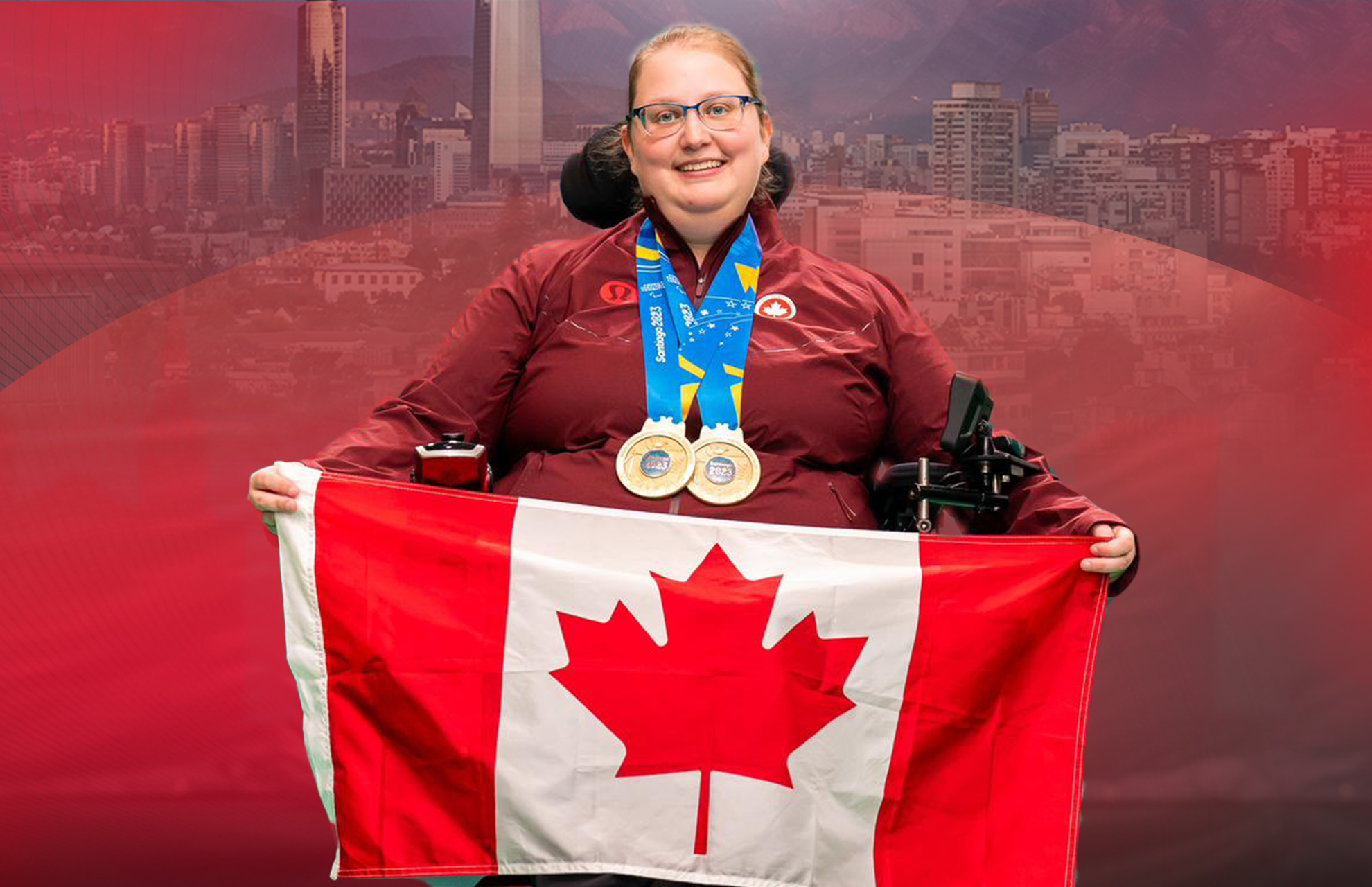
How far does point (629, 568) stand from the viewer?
2.04 meters

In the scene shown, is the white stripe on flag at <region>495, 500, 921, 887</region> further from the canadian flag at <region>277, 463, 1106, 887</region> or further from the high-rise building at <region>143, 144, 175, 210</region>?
the high-rise building at <region>143, 144, 175, 210</region>

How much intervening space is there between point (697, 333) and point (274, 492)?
666mm

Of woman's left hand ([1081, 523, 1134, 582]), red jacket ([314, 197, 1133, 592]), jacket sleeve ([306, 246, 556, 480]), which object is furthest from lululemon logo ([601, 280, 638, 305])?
woman's left hand ([1081, 523, 1134, 582])

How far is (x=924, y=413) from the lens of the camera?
7.57ft

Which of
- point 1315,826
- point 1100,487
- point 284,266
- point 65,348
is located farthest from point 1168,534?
point 65,348

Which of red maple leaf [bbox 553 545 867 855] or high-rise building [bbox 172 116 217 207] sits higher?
high-rise building [bbox 172 116 217 207]

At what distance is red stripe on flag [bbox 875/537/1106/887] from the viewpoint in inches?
78.5

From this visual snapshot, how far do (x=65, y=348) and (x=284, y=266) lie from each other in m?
0.55

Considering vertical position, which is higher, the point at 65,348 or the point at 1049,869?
the point at 65,348

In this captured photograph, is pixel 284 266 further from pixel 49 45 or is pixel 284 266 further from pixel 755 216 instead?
pixel 755 216

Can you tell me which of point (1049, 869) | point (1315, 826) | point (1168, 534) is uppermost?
point (1168, 534)

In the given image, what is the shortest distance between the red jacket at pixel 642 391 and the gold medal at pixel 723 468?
2 centimetres

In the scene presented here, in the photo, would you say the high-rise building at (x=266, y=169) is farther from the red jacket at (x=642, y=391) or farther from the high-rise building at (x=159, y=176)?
the red jacket at (x=642, y=391)

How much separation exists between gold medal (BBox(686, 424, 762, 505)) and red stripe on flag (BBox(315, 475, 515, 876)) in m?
0.33
